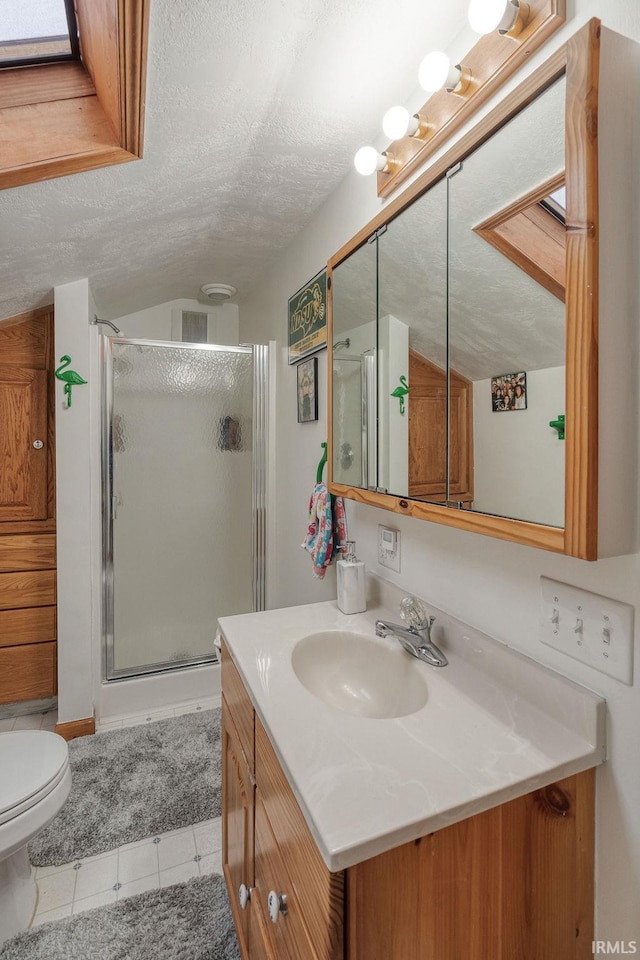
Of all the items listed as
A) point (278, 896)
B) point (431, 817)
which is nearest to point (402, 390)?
point (431, 817)

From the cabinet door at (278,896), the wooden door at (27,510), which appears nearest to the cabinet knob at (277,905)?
the cabinet door at (278,896)

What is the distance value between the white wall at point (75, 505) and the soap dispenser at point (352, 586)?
4.41 feet

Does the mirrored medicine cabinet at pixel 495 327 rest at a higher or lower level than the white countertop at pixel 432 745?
higher

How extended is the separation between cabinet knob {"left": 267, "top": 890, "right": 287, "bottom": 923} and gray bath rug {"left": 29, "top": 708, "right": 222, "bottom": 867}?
1.01 m

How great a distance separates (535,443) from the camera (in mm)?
784

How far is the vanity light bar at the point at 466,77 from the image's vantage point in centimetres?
79

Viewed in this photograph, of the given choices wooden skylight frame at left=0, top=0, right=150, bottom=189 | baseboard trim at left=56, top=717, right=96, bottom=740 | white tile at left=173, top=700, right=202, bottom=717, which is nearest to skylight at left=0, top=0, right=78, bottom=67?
wooden skylight frame at left=0, top=0, right=150, bottom=189

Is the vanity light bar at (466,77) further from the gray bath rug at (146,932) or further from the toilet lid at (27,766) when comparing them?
the gray bath rug at (146,932)

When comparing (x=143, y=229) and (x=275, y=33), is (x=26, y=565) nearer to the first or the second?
(x=143, y=229)

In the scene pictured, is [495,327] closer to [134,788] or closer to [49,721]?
[134,788]

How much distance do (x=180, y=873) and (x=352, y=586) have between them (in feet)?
3.47

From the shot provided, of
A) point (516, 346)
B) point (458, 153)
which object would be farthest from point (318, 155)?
point (516, 346)

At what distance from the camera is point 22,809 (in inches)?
45.0

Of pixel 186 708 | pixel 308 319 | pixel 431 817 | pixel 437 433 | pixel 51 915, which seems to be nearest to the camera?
pixel 431 817
